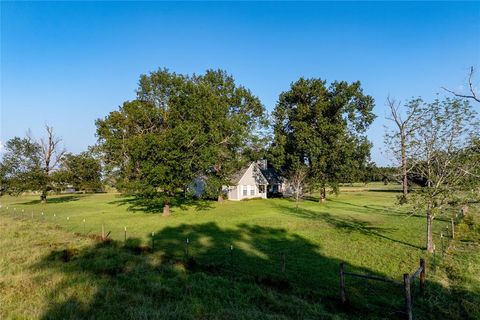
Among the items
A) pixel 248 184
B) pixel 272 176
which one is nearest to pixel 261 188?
pixel 248 184

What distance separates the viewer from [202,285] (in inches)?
447

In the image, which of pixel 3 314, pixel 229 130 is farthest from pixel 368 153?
pixel 3 314

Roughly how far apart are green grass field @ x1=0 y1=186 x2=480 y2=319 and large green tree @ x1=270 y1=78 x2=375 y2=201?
24.4 metres

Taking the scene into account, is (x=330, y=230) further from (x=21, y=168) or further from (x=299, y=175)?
(x=21, y=168)

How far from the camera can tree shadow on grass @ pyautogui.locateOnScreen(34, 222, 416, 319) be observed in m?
9.07

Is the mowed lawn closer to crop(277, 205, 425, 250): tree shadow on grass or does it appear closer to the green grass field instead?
crop(277, 205, 425, 250): tree shadow on grass

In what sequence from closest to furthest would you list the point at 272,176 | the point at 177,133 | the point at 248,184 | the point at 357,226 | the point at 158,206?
1. the point at 357,226
2. the point at 177,133
3. the point at 158,206
4. the point at 248,184
5. the point at 272,176

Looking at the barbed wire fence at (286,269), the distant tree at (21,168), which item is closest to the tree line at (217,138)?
the distant tree at (21,168)

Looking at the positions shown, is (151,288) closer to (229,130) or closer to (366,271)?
(366,271)

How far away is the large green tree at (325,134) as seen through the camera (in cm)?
4794

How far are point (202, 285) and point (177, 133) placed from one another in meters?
23.3

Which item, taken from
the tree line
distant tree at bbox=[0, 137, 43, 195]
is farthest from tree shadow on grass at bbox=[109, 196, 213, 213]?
distant tree at bbox=[0, 137, 43, 195]

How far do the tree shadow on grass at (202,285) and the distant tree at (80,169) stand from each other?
4100 cm

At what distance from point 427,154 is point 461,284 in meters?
9.11
